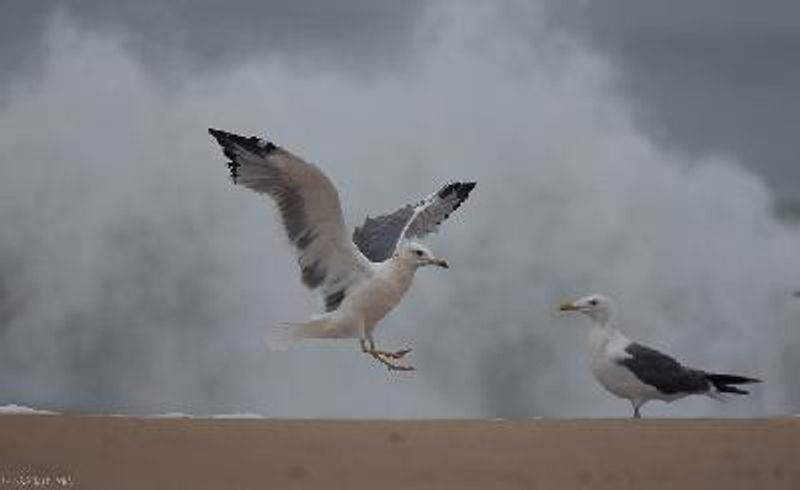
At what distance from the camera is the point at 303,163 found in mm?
3311

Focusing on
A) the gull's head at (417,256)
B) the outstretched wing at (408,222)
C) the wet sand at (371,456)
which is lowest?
the wet sand at (371,456)

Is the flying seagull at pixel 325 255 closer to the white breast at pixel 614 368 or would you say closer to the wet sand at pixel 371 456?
the white breast at pixel 614 368

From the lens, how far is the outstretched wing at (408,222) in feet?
12.2

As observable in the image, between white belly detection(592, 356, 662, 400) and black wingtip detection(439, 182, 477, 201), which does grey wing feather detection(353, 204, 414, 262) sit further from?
white belly detection(592, 356, 662, 400)

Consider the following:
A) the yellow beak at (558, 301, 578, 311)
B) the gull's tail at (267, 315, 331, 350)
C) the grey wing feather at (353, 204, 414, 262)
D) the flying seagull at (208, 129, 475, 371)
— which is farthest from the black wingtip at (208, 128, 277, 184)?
the yellow beak at (558, 301, 578, 311)

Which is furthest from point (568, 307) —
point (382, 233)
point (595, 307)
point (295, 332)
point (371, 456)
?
point (371, 456)

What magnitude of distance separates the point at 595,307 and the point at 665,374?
296mm

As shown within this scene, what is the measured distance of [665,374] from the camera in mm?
3217

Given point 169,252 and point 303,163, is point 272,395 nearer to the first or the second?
point 169,252

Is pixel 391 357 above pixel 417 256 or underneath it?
underneath

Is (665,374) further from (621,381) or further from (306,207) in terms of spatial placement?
(306,207)

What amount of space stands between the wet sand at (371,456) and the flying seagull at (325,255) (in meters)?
0.82

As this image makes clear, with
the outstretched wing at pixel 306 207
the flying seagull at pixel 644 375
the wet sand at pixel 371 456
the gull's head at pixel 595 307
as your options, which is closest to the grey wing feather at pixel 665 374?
the flying seagull at pixel 644 375

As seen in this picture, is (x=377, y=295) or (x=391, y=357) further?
(x=391, y=357)
